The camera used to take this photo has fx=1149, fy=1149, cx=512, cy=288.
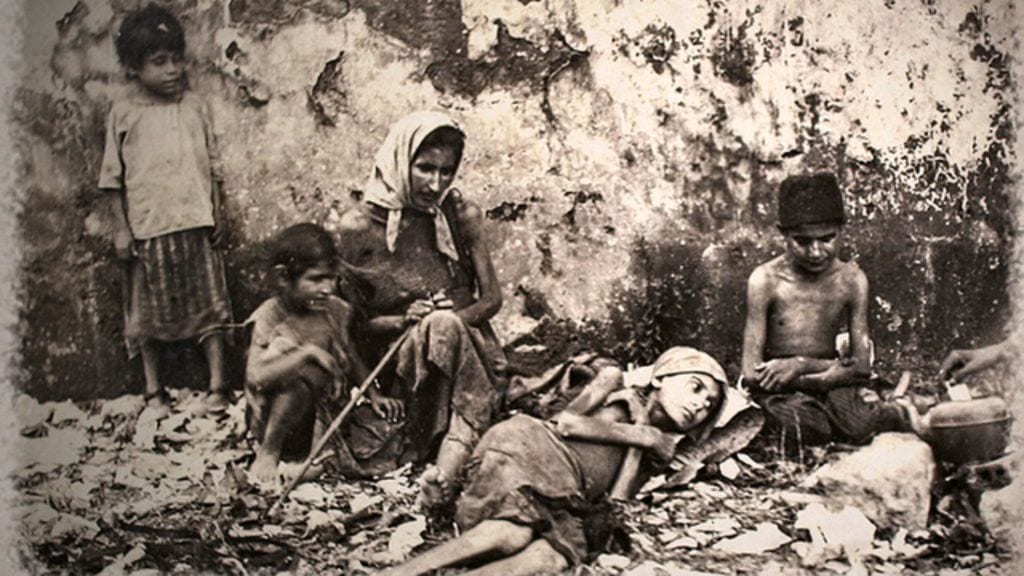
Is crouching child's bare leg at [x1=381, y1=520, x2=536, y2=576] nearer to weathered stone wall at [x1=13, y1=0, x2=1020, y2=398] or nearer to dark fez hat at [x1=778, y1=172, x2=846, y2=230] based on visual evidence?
weathered stone wall at [x1=13, y1=0, x2=1020, y2=398]

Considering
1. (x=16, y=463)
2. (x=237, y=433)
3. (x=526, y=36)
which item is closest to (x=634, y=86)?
(x=526, y=36)

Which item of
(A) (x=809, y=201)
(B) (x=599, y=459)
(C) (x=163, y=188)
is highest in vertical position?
(C) (x=163, y=188)

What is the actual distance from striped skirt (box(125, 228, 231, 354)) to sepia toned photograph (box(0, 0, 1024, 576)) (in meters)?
0.01

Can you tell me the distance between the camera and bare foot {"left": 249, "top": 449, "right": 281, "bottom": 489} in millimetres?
4438

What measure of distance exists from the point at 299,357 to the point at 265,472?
0.46 meters

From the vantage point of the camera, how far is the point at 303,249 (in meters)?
4.45

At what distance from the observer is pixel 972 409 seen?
4.39 meters

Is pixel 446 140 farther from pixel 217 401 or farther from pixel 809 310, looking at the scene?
pixel 809 310

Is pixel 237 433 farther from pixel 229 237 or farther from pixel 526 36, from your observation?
pixel 526 36

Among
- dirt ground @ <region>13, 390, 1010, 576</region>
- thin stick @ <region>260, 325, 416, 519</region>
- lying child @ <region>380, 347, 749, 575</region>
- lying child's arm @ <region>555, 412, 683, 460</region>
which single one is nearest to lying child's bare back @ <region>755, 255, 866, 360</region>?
lying child @ <region>380, 347, 749, 575</region>

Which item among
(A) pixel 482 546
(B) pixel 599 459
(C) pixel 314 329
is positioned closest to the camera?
(A) pixel 482 546

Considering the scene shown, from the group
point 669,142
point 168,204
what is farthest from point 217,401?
point 669,142

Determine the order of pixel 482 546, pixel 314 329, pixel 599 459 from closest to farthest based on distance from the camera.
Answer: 1. pixel 482 546
2. pixel 599 459
3. pixel 314 329

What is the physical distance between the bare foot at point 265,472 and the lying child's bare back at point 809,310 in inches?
76.3
